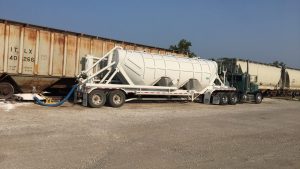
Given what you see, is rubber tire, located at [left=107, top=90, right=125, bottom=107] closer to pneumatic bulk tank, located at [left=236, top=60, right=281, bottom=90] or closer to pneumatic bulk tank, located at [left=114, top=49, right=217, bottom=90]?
pneumatic bulk tank, located at [left=114, top=49, right=217, bottom=90]

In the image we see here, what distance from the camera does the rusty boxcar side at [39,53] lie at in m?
17.2

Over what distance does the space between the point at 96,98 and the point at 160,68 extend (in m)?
4.70

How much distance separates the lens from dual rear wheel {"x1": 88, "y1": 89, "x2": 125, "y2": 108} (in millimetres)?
17312

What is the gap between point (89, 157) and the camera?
7703 mm

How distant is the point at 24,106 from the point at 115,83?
17.9 ft

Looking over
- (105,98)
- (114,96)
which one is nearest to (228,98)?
(114,96)

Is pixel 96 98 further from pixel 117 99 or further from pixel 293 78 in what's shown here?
pixel 293 78

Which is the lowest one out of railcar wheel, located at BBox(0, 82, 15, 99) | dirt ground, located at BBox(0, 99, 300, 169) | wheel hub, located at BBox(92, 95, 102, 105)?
dirt ground, located at BBox(0, 99, 300, 169)

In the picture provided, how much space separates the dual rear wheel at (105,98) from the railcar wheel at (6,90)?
375 cm

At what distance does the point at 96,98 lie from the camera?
17500 millimetres

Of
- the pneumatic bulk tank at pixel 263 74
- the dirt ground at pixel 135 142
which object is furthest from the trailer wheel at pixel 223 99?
the dirt ground at pixel 135 142

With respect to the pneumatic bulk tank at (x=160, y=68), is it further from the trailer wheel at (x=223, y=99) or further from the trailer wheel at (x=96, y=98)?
the trailer wheel at (x=96, y=98)

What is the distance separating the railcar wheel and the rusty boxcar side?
249 mm

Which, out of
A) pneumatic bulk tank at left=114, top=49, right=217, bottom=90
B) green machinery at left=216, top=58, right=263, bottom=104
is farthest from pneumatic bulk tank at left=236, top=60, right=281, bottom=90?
pneumatic bulk tank at left=114, top=49, right=217, bottom=90
